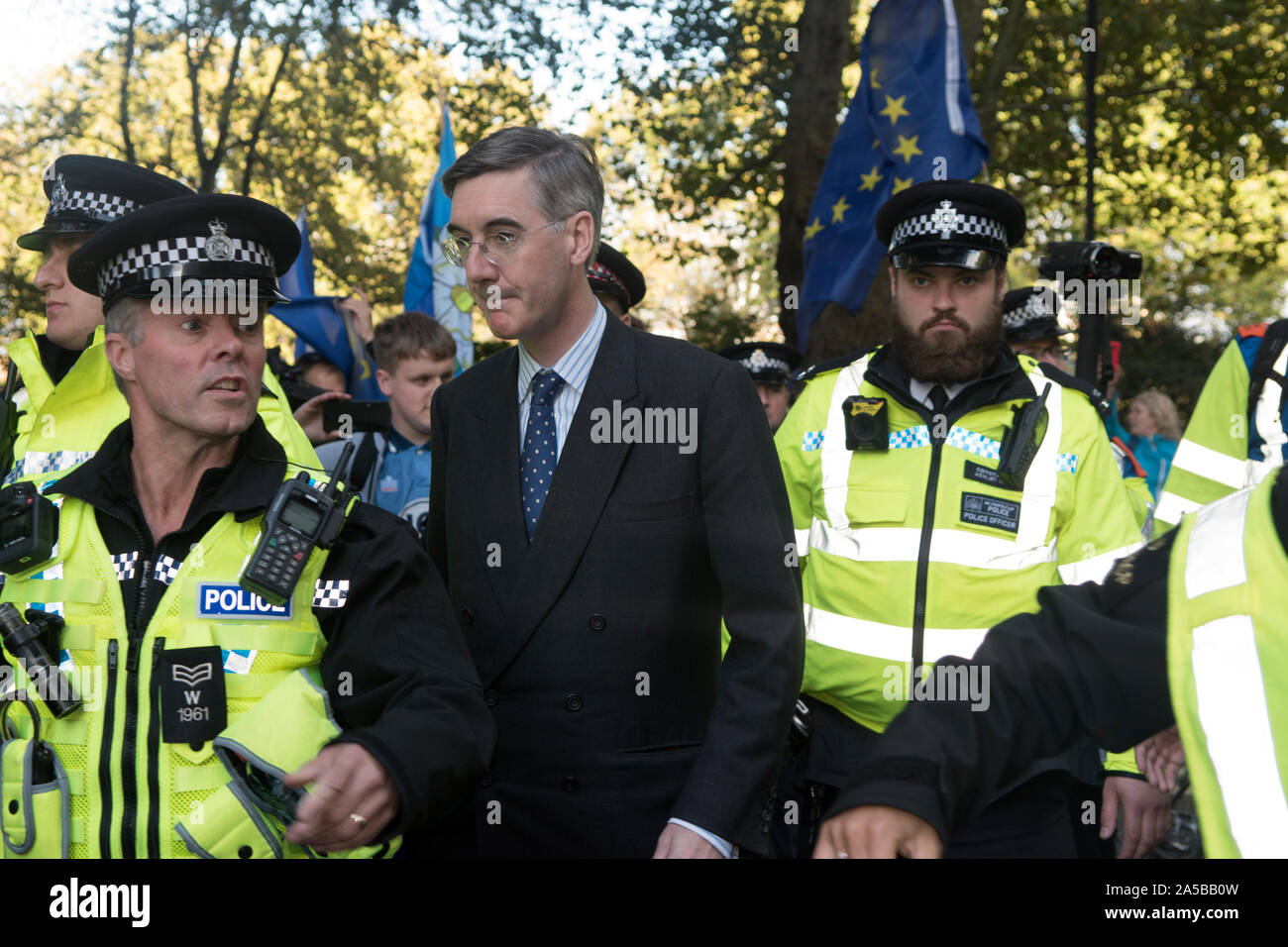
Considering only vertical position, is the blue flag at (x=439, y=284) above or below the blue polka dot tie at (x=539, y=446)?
above

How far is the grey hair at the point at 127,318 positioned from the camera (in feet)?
9.09

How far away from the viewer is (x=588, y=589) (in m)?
2.89

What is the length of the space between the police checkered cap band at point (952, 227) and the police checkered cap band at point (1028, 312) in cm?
237

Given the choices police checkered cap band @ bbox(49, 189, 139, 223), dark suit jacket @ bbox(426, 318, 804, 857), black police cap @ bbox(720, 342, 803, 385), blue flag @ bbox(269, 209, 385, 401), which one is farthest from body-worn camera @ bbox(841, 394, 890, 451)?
blue flag @ bbox(269, 209, 385, 401)

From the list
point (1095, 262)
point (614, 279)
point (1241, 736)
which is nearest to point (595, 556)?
point (1241, 736)

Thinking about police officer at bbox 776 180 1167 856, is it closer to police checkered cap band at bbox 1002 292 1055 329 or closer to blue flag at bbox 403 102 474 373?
police checkered cap band at bbox 1002 292 1055 329

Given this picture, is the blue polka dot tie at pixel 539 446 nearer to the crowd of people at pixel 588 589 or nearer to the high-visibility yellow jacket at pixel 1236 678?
the crowd of people at pixel 588 589

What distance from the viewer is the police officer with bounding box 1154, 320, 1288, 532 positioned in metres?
4.27

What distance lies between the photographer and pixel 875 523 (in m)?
3.67

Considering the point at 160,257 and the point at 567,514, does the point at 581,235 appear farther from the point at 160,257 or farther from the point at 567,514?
the point at 160,257

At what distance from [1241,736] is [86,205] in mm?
3883

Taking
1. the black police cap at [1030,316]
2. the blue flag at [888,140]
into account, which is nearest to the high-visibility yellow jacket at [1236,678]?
the black police cap at [1030,316]
